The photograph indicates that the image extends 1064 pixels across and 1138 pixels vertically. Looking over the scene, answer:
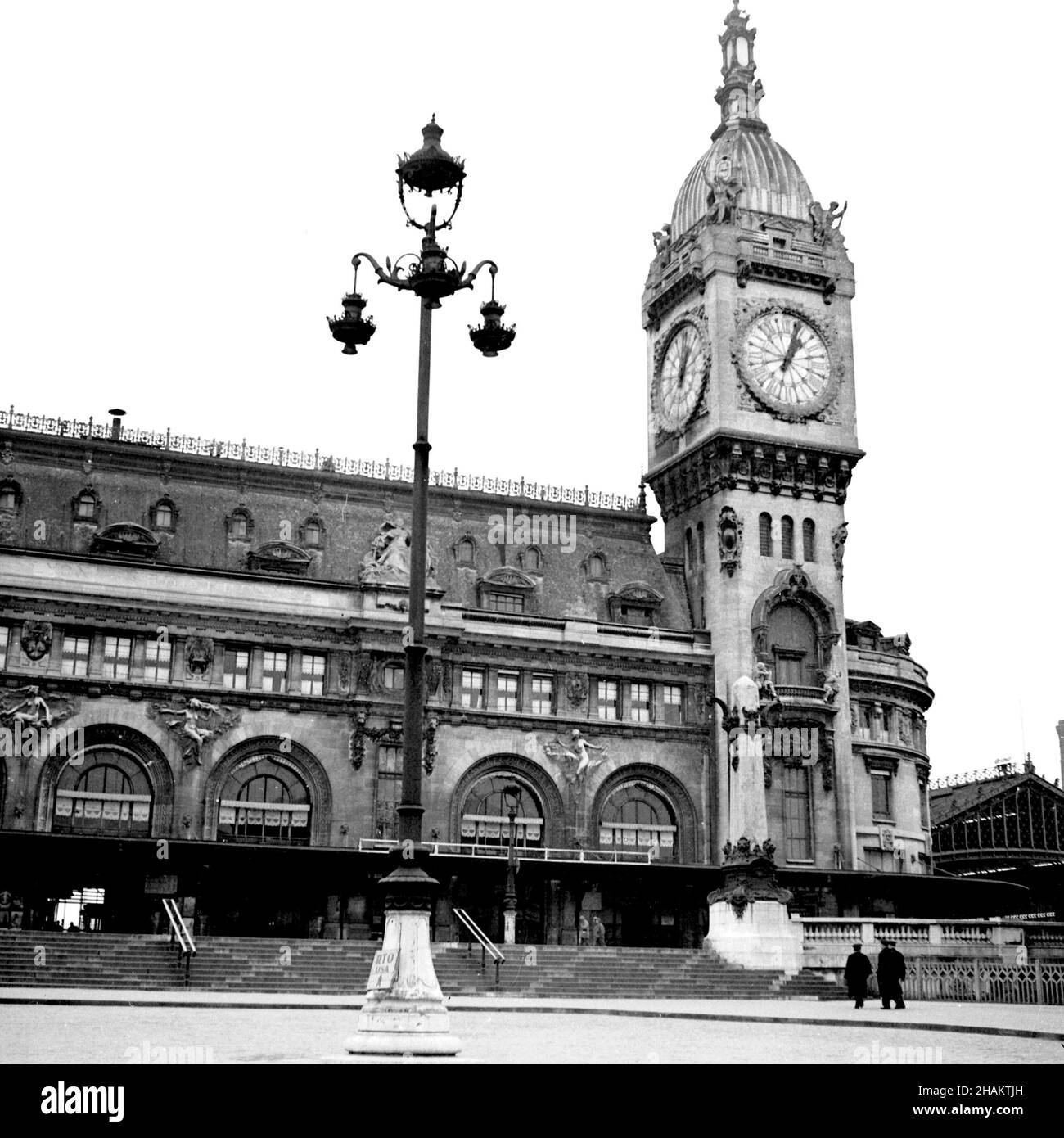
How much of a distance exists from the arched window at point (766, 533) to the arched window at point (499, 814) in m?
15.7

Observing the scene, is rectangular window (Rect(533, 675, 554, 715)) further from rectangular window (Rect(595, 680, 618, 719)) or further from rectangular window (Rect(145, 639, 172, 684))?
rectangular window (Rect(145, 639, 172, 684))

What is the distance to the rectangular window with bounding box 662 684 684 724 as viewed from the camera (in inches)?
2628

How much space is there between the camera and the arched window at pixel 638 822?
64438 millimetres

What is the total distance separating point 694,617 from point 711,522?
4452 millimetres

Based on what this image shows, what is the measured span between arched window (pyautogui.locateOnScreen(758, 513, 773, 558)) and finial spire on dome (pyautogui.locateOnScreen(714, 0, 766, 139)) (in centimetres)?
2114

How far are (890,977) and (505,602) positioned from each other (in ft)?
117

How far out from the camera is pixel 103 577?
59.4 metres

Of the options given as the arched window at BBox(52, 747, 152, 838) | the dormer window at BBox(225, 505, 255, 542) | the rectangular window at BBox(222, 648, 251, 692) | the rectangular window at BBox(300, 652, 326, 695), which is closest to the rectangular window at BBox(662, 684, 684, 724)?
the rectangular window at BBox(300, 652, 326, 695)

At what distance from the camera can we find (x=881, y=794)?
236 feet

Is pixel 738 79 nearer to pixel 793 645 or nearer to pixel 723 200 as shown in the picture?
pixel 723 200

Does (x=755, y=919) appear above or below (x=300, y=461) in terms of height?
below

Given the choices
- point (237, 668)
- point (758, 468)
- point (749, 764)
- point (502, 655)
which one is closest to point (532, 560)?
point (502, 655)
